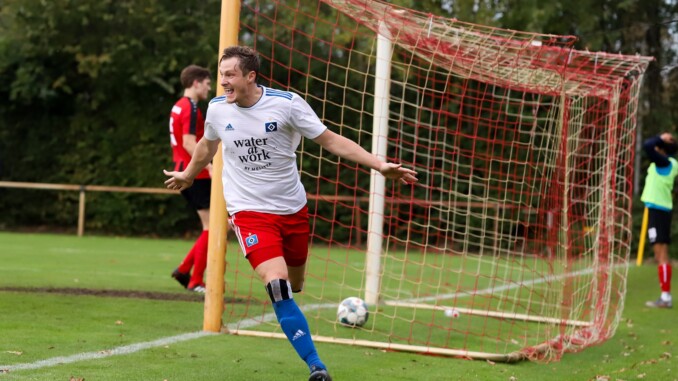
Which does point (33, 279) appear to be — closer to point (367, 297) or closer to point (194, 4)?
point (367, 297)

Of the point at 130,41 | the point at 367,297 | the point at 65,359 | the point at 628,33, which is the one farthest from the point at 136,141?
the point at 65,359

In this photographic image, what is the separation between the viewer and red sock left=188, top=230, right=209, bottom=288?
919 cm

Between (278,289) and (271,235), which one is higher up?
(271,235)

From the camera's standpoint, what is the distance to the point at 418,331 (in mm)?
8102

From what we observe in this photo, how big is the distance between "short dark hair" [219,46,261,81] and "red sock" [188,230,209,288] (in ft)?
12.3

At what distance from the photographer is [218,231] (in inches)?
292

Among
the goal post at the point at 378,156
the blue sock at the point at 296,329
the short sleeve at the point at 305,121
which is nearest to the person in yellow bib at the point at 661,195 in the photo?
the goal post at the point at 378,156

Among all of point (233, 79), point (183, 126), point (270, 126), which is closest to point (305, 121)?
point (270, 126)

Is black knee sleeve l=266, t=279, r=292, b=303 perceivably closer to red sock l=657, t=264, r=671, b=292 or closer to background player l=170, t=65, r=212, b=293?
background player l=170, t=65, r=212, b=293

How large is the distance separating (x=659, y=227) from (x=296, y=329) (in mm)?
7322

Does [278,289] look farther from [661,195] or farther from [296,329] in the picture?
[661,195]

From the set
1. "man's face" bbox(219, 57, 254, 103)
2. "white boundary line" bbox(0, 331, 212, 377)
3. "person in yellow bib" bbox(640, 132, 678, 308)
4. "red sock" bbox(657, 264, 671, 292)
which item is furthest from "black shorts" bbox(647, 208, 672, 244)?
"man's face" bbox(219, 57, 254, 103)

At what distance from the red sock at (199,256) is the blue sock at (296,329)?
12.5 feet

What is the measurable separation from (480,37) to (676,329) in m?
3.45
